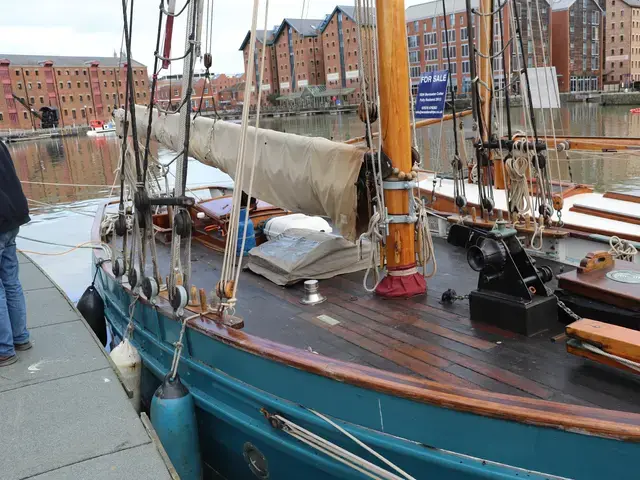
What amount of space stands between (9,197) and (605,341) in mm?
3962

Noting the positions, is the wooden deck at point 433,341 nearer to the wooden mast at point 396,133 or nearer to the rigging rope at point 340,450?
the wooden mast at point 396,133

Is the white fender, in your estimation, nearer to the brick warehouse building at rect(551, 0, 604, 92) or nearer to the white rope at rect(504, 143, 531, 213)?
the white rope at rect(504, 143, 531, 213)

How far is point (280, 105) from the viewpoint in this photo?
8719cm

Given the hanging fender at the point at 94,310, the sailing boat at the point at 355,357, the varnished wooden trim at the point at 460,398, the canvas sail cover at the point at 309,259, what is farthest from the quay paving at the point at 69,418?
the hanging fender at the point at 94,310

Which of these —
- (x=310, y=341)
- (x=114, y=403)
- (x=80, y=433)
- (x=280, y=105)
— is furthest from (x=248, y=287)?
(x=280, y=105)

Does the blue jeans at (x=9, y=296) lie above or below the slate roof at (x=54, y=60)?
below

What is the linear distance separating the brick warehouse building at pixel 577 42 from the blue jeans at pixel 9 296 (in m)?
71.5

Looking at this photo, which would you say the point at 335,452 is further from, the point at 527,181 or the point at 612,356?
the point at 527,181

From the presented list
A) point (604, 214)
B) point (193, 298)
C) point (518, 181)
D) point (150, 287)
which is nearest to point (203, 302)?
point (193, 298)

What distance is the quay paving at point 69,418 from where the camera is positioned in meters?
3.14

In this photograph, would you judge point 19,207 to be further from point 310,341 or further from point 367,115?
point 367,115

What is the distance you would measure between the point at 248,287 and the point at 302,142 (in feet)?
4.82

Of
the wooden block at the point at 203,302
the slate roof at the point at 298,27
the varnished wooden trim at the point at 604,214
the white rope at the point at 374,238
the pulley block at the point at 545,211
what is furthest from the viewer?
the slate roof at the point at 298,27

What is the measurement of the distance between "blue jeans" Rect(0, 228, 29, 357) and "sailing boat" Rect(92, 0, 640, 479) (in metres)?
0.91
